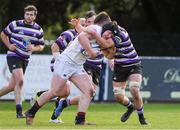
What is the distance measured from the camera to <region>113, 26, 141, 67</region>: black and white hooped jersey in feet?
49.5

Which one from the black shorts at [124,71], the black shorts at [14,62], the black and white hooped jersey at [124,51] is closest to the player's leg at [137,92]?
the black shorts at [124,71]

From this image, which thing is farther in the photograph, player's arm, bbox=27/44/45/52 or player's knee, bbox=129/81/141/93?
player's arm, bbox=27/44/45/52

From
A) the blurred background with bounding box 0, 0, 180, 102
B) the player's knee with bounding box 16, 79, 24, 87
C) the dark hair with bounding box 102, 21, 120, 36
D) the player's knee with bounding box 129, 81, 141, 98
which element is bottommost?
the blurred background with bounding box 0, 0, 180, 102

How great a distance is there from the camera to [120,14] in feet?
121

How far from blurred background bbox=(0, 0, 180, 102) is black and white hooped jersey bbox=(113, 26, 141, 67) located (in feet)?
30.4

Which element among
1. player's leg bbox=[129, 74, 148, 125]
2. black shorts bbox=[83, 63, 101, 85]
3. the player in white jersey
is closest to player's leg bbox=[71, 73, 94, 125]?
the player in white jersey

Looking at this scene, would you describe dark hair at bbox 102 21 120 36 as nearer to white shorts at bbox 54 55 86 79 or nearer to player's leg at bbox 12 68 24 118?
white shorts at bbox 54 55 86 79

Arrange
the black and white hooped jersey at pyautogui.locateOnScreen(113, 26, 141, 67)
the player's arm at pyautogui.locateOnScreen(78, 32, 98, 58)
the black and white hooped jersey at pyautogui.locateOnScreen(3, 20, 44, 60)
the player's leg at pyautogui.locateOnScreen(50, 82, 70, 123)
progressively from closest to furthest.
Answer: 1. the player's arm at pyautogui.locateOnScreen(78, 32, 98, 58)
2. the black and white hooped jersey at pyautogui.locateOnScreen(113, 26, 141, 67)
3. the player's leg at pyautogui.locateOnScreen(50, 82, 70, 123)
4. the black and white hooped jersey at pyautogui.locateOnScreen(3, 20, 44, 60)

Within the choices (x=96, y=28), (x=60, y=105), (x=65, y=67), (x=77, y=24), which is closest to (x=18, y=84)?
(x=60, y=105)

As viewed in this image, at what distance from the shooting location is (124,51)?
15.3 meters

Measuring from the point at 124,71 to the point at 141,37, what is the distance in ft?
38.4

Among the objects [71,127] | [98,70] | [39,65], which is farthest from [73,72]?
[39,65]

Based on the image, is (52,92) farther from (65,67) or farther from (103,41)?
(103,41)

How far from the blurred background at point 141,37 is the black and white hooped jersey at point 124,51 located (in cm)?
926
